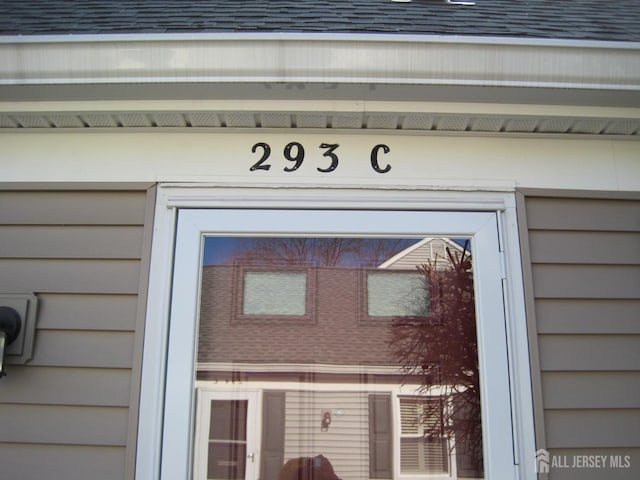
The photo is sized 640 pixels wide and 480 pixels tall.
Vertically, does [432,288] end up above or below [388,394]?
above

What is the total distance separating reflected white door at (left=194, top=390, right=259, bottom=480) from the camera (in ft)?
6.40

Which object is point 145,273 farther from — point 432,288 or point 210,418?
point 432,288

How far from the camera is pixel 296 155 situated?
7.18 ft

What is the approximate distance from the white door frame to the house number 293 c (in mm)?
89

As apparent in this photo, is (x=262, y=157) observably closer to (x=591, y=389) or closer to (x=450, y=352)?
(x=450, y=352)

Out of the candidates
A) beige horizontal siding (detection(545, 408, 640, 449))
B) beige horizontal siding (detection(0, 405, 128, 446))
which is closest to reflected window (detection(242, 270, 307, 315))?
beige horizontal siding (detection(0, 405, 128, 446))

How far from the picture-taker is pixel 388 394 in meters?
2.04

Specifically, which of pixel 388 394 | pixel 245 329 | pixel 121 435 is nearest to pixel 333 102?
pixel 245 329

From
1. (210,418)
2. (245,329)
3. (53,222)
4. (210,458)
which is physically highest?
(53,222)

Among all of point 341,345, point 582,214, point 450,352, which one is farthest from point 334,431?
point 582,214

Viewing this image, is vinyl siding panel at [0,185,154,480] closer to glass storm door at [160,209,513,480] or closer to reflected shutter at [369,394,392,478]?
glass storm door at [160,209,513,480]

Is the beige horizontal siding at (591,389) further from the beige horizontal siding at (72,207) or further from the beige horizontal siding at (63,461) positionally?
the beige horizontal siding at (72,207)

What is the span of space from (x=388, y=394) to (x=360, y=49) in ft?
4.01

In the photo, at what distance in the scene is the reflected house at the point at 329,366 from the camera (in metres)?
1.98
